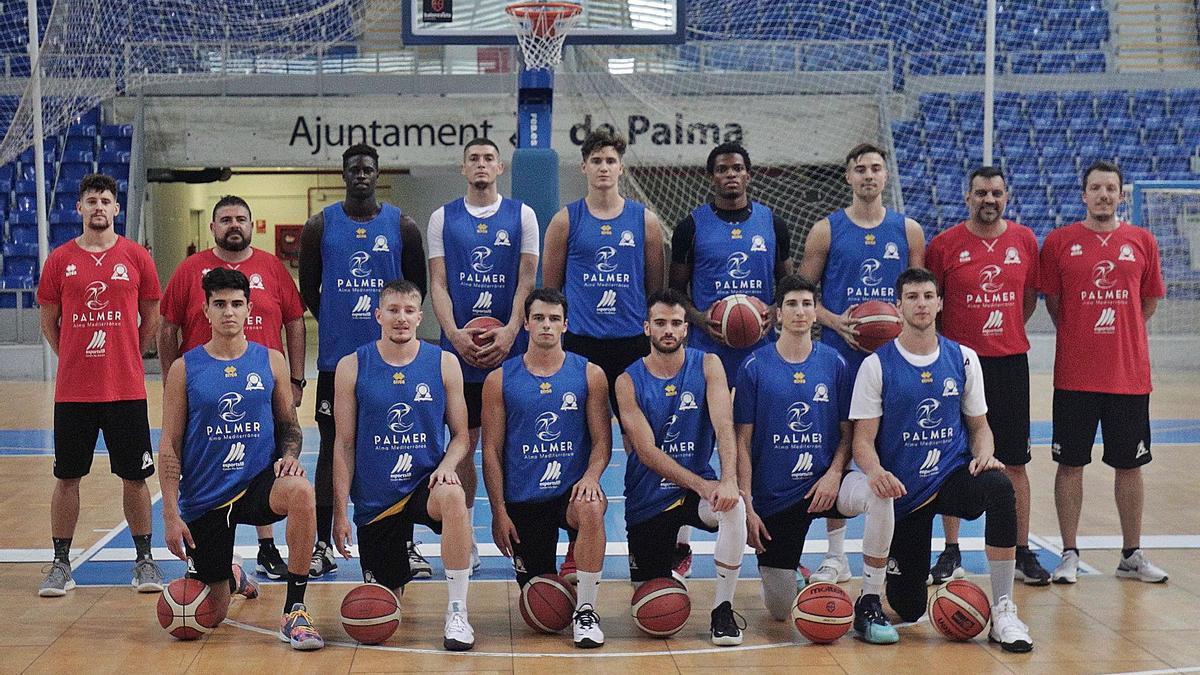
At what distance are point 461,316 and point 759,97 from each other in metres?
10.7

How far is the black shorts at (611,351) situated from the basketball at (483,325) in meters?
0.37

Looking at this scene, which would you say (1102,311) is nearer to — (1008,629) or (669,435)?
(1008,629)

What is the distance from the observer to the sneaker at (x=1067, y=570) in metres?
5.66

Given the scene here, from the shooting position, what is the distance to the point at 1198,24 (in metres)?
18.0

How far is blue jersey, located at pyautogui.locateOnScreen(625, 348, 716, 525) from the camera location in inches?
199

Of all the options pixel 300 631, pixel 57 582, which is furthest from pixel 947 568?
pixel 57 582

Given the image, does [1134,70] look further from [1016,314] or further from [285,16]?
[1016,314]

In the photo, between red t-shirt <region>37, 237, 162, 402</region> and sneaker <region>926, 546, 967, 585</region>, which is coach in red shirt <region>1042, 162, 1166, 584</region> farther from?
red t-shirt <region>37, 237, 162, 402</region>

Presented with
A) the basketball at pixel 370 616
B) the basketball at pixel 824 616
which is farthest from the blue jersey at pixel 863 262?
the basketball at pixel 370 616

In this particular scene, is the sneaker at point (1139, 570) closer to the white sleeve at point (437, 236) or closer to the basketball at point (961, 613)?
the basketball at point (961, 613)

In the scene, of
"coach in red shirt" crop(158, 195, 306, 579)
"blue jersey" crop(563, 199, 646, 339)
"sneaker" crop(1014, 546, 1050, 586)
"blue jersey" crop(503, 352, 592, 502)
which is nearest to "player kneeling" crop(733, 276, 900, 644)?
"blue jersey" crop(503, 352, 592, 502)

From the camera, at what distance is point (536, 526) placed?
16.7 feet

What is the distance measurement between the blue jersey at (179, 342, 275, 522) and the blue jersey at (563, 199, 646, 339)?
57.8 inches

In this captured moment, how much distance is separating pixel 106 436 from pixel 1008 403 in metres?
3.92
